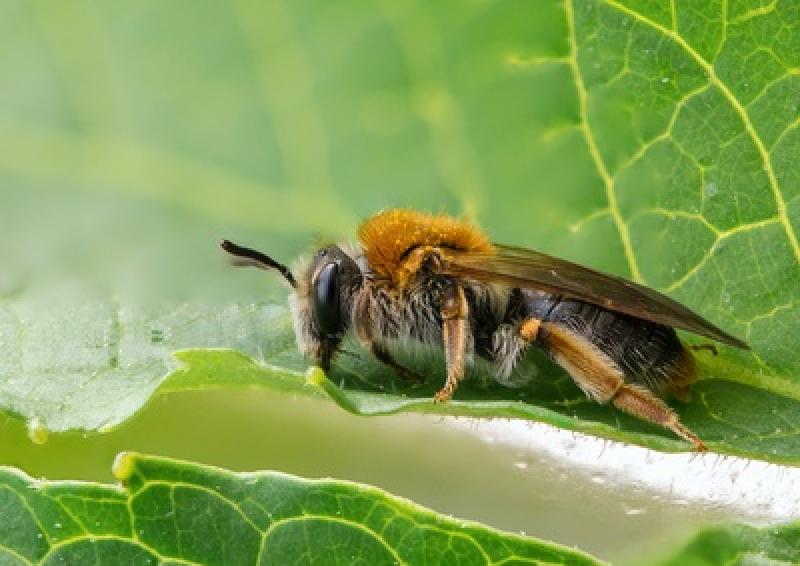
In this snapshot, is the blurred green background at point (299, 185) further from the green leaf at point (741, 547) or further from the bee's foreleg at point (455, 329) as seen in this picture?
the green leaf at point (741, 547)

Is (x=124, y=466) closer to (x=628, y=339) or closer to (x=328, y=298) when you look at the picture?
(x=328, y=298)

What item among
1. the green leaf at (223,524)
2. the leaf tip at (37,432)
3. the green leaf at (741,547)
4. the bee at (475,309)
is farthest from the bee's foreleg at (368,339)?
the green leaf at (741,547)

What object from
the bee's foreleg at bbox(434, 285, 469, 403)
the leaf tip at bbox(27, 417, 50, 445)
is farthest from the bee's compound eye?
the leaf tip at bbox(27, 417, 50, 445)

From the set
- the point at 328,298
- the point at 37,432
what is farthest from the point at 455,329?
the point at 37,432

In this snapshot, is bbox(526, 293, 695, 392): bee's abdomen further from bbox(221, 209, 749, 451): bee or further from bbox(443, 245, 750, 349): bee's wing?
bbox(443, 245, 750, 349): bee's wing

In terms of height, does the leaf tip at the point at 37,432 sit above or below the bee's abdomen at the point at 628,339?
below
